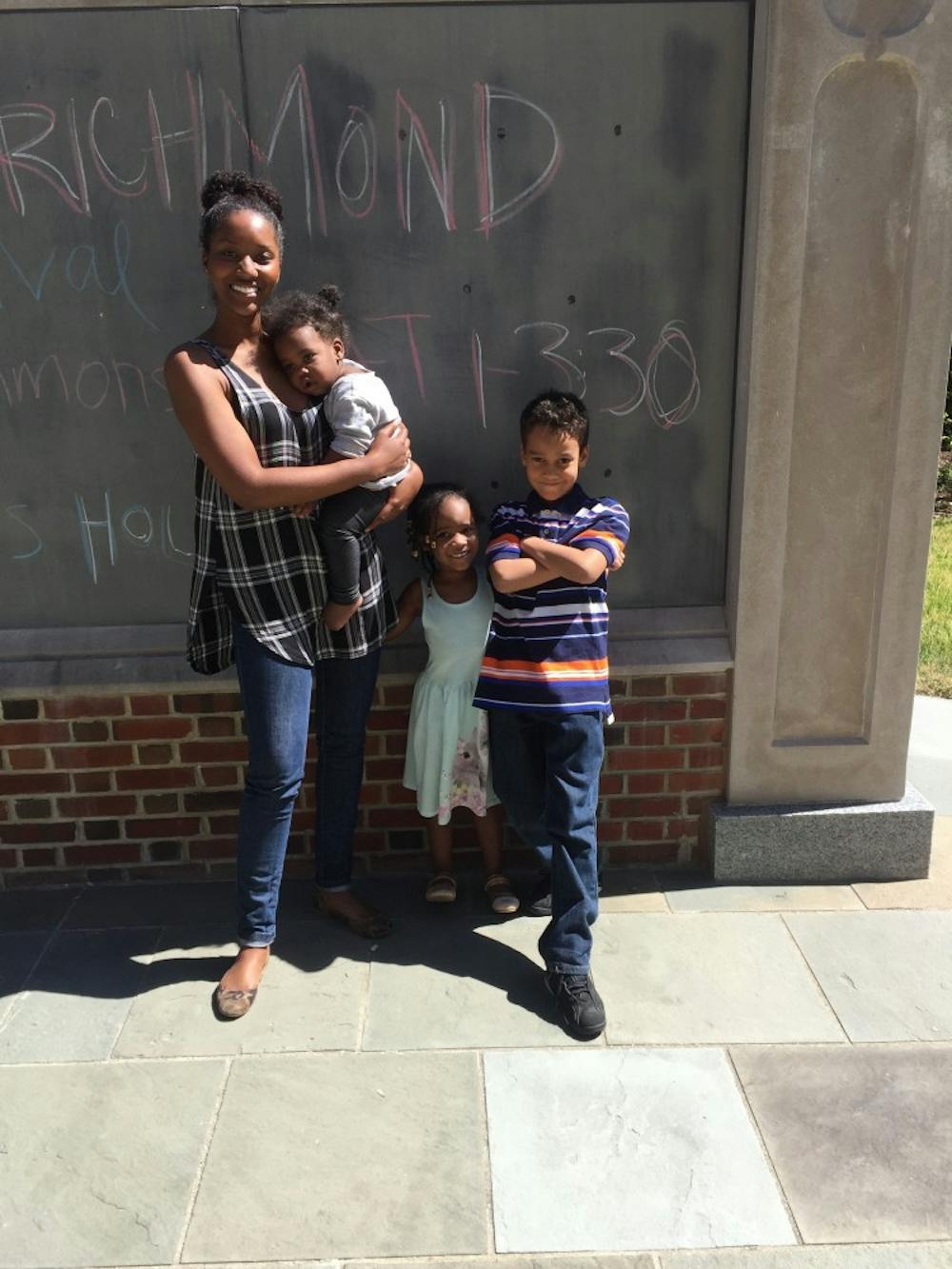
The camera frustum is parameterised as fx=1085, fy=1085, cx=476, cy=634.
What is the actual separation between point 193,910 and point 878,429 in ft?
A: 8.64

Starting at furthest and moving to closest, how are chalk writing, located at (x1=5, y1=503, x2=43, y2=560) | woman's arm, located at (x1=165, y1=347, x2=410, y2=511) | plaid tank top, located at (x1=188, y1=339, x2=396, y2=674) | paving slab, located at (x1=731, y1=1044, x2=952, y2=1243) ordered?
chalk writing, located at (x1=5, y1=503, x2=43, y2=560), plaid tank top, located at (x1=188, y1=339, x2=396, y2=674), woman's arm, located at (x1=165, y1=347, x2=410, y2=511), paving slab, located at (x1=731, y1=1044, x2=952, y2=1243)

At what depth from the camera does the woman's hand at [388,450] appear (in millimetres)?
2814

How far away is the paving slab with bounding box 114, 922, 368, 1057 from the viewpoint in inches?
113

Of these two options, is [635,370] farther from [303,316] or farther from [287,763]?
[287,763]

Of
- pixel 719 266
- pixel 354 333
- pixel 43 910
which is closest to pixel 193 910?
pixel 43 910

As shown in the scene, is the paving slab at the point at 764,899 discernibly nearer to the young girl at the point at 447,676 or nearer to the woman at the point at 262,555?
the young girl at the point at 447,676

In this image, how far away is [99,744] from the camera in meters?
3.56

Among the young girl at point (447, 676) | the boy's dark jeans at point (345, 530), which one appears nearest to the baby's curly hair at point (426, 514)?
the young girl at point (447, 676)

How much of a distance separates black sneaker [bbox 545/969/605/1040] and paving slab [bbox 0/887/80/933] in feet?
5.33

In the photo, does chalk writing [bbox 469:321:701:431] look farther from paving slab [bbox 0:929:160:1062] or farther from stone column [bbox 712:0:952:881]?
paving slab [bbox 0:929:160:1062]

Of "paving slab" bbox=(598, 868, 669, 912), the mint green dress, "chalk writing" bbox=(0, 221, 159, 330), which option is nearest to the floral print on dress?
the mint green dress

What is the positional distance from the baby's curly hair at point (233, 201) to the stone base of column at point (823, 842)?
2293 millimetres

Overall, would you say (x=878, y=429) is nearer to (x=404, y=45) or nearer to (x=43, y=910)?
(x=404, y=45)

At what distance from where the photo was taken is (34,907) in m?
3.54
